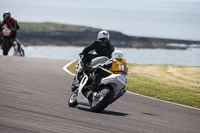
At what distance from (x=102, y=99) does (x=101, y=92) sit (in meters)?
0.22

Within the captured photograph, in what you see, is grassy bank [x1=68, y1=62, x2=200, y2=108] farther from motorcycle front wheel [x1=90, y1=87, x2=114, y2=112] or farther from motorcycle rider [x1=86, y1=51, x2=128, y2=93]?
motorcycle front wheel [x1=90, y1=87, x2=114, y2=112]

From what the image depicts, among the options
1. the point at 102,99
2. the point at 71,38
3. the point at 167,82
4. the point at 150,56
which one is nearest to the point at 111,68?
the point at 102,99

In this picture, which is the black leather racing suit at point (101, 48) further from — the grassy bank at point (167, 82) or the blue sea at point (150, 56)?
the blue sea at point (150, 56)

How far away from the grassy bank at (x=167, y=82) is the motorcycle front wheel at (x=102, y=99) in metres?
4.47

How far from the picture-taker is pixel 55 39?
121875 mm

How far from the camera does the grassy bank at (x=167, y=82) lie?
14.2 metres

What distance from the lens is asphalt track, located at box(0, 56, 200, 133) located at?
24.8ft

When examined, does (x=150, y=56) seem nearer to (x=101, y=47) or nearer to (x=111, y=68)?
(x=101, y=47)

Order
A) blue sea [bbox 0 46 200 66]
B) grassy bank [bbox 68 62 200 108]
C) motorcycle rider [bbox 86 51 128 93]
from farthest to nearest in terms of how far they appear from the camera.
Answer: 1. blue sea [bbox 0 46 200 66]
2. grassy bank [bbox 68 62 200 108]
3. motorcycle rider [bbox 86 51 128 93]

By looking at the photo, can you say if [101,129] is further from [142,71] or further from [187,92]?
[142,71]

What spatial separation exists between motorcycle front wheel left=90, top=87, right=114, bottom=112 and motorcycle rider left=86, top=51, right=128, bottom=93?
0.97 feet

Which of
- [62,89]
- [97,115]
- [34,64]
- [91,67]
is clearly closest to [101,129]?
[97,115]

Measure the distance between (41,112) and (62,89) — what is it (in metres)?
4.31

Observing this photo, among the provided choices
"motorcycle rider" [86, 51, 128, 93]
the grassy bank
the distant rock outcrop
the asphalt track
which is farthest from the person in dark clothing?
the distant rock outcrop
